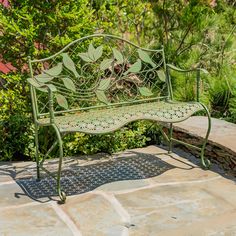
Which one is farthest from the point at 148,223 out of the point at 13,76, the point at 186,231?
the point at 13,76

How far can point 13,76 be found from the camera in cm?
434

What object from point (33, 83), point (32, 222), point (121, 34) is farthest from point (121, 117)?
point (121, 34)

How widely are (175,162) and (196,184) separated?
580 mm

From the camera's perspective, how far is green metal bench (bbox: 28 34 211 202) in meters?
3.62

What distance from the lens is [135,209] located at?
11.1ft

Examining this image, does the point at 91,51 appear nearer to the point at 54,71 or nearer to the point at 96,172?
the point at 54,71

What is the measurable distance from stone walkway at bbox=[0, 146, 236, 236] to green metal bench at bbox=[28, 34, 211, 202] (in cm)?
23

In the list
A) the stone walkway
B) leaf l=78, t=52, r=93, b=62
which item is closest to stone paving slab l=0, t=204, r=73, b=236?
the stone walkway

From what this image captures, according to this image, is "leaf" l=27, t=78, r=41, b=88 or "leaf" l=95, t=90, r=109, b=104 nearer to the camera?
"leaf" l=27, t=78, r=41, b=88

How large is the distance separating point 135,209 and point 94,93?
1308 millimetres

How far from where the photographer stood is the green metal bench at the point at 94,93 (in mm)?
3625

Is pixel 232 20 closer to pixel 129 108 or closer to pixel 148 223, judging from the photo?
pixel 129 108

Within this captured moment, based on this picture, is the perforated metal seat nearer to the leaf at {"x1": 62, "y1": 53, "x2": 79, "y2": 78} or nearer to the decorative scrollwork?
the decorative scrollwork

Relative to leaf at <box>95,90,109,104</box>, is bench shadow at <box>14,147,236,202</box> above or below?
below
